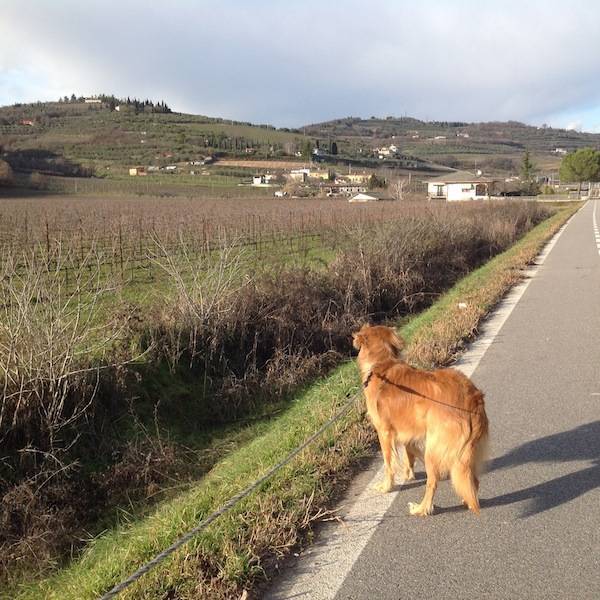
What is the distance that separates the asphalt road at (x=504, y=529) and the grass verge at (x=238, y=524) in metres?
0.19

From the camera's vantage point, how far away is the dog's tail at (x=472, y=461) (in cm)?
336

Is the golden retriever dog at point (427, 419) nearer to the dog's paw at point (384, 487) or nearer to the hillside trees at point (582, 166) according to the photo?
the dog's paw at point (384, 487)

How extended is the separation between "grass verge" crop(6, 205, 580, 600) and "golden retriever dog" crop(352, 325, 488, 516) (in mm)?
576

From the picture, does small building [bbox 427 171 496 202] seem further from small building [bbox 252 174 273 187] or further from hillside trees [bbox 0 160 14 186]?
hillside trees [bbox 0 160 14 186]

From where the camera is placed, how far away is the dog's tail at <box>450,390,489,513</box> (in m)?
3.36

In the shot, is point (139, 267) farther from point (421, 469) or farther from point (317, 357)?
point (421, 469)

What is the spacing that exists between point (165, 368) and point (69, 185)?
7118 centimetres

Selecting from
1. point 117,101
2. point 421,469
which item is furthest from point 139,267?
point 117,101

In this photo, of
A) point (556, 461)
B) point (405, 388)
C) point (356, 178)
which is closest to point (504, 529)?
point (405, 388)

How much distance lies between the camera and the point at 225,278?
346 inches

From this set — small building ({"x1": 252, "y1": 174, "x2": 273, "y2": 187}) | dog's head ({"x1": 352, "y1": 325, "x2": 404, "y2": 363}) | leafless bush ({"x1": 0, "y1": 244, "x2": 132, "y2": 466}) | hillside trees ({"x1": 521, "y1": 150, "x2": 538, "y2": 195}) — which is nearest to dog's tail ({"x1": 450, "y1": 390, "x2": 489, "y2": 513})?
dog's head ({"x1": 352, "y1": 325, "x2": 404, "y2": 363})

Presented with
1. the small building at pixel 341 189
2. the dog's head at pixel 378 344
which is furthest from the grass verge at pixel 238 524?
the small building at pixel 341 189

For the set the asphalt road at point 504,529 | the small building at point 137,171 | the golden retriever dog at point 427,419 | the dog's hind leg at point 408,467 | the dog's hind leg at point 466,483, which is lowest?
the asphalt road at point 504,529

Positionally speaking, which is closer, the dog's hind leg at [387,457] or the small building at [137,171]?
the dog's hind leg at [387,457]
